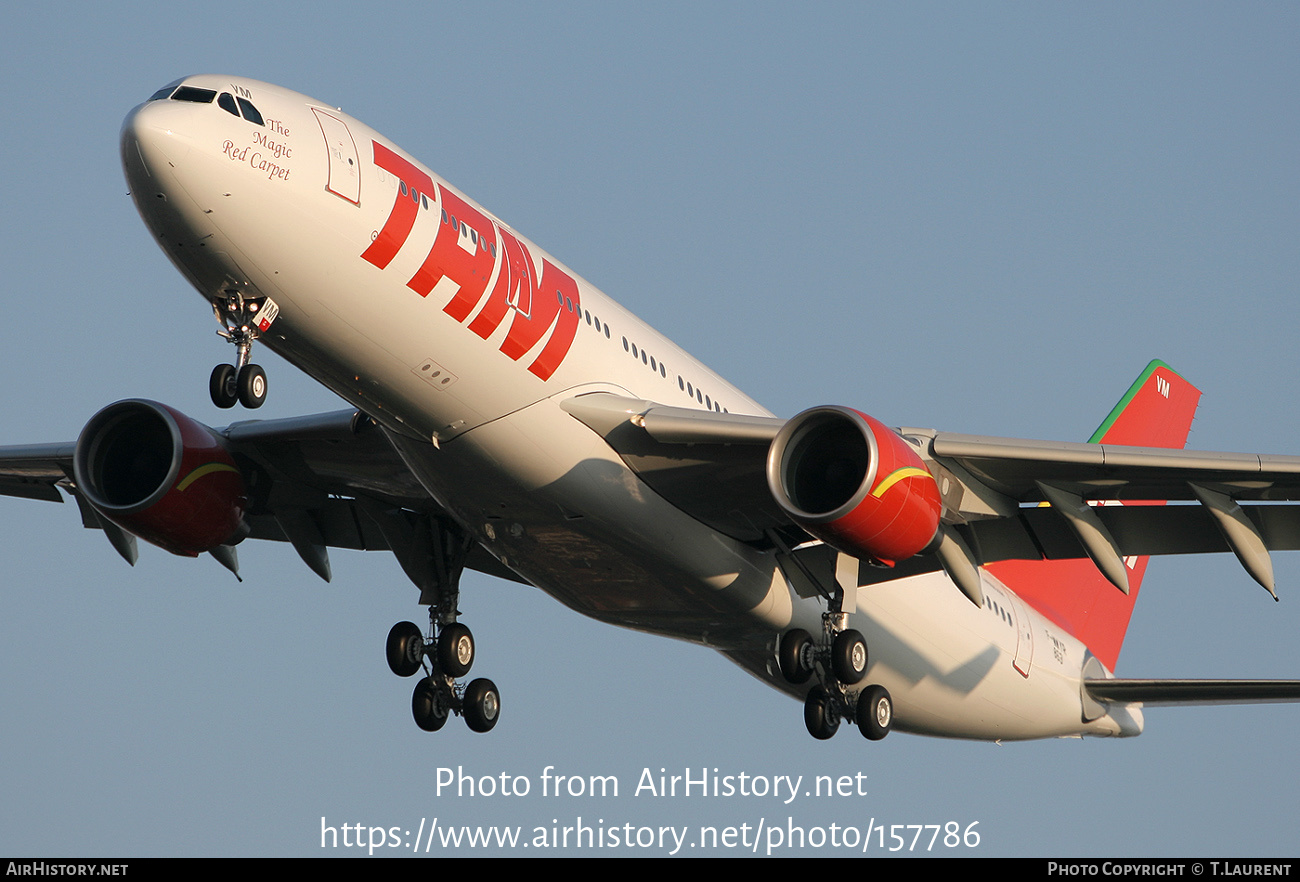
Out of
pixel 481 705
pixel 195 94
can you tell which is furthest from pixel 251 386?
pixel 481 705

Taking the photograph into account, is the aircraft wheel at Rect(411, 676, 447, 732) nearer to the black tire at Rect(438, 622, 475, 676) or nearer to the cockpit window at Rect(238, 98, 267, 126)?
the black tire at Rect(438, 622, 475, 676)

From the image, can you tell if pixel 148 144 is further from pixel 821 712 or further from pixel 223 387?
pixel 821 712

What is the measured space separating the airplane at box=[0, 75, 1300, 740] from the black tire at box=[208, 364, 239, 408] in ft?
0.11

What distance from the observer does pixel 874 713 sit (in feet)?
78.0

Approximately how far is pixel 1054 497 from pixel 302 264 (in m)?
10.3

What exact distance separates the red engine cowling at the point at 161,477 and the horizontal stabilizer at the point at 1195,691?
624 inches

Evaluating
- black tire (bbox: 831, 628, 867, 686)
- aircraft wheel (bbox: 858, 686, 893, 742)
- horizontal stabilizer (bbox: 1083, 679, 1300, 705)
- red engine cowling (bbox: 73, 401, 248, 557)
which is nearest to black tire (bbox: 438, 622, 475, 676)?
red engine cowling (bbox: 73, 401, 248, 557)

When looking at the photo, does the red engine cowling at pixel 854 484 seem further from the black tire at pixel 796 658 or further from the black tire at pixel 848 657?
the black tire at pixel 796 658

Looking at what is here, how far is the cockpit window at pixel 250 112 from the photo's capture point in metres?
17.8

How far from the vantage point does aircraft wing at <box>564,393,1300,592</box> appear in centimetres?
2044

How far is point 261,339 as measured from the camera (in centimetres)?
1877

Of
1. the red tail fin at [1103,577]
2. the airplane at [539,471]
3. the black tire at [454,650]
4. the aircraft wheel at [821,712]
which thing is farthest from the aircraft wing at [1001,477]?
the red tail fin at [1103,577]

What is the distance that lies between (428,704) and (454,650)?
3.15 feet
